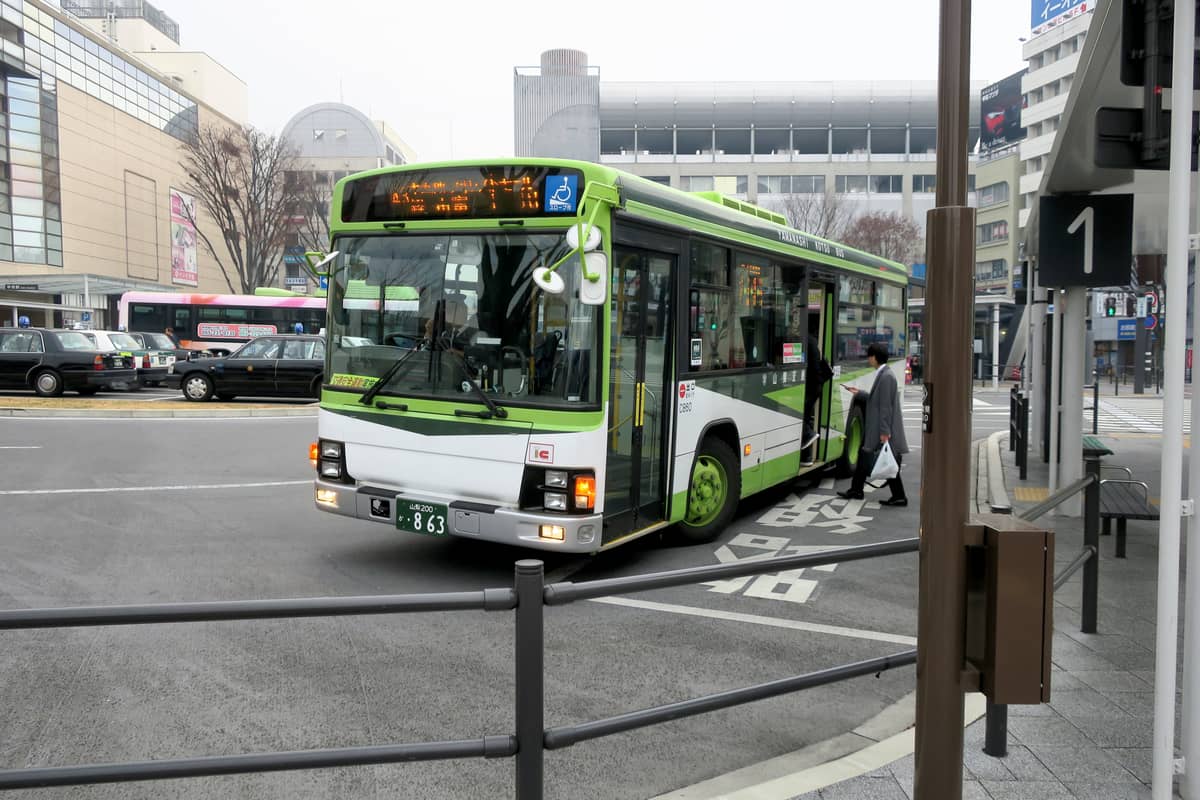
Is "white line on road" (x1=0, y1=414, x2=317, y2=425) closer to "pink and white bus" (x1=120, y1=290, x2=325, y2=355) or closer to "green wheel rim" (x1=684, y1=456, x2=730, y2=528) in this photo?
"green wheel rim" (x1=684, y1=456, x2=730, y2=528)

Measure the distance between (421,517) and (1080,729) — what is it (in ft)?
13.8

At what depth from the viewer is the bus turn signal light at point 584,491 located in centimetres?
617

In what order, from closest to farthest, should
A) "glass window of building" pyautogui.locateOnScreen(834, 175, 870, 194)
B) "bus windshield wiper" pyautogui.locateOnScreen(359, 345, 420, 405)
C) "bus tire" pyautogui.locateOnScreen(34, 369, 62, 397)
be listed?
"bus windshield wiper" pyautogui.locateOnScreen(359, 345, 420, 405) → "bus tire" pyautogui.locateOnScreen(34, 369, 62, 397) → "glass window of building" pyautogui.locateOnScreen(834, 175, 870, 194)

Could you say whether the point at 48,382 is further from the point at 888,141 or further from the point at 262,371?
the point at 888,141

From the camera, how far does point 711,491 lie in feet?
26.9

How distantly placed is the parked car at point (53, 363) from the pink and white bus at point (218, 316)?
39.1ft

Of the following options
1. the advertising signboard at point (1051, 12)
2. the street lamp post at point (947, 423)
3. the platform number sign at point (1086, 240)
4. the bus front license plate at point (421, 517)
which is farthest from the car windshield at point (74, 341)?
the advertising signboard at point (1051, 12)

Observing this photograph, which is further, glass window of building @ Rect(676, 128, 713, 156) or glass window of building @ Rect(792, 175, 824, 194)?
glass window of building @ Rect(676, 128, 713, 156)

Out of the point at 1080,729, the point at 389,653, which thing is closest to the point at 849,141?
the point at 389,653

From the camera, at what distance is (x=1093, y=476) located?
526 centimetres

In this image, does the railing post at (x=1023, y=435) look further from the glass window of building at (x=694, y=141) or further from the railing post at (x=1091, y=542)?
the glass window of building at (x=694, y=141)

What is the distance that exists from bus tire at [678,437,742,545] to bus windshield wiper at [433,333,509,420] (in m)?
2.08

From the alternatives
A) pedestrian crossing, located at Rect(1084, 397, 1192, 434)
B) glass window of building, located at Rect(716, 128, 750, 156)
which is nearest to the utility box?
pedestrian crossing, located at Rect(1084, 397, 1192, 434)

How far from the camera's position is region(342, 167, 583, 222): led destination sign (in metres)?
6.36
